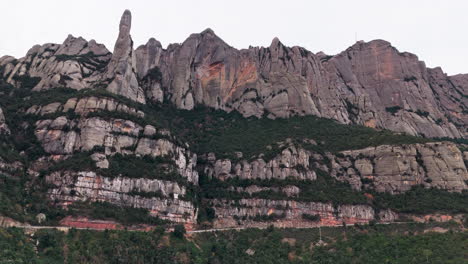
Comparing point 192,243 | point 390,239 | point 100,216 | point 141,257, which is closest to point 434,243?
point 390,239

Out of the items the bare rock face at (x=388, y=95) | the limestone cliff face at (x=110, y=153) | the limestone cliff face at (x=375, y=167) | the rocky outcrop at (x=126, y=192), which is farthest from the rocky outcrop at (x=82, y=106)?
the bare rock face at (x=388, y=95)

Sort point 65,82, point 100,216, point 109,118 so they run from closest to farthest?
1. point 100,216
2. point 109,118
3. point 65,82

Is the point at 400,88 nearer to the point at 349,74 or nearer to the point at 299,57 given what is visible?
the point at 349,74

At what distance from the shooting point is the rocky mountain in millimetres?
115062

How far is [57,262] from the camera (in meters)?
83.8

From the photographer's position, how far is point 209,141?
150 m

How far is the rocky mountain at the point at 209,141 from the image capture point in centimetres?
11506

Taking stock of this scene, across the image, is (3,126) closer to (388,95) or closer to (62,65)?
(62,65)

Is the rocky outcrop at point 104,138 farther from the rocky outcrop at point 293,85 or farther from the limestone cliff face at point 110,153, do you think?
the rocky outcrop at point 293,85

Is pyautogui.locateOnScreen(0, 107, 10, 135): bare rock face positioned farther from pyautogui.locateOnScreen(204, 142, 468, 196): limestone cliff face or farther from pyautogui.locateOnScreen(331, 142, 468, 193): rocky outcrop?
pyautogui.locateOnScreen(331, 142, 468, 193): rocky outcrop

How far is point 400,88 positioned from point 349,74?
18.6 metres

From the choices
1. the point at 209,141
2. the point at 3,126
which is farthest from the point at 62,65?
the point at 209,141

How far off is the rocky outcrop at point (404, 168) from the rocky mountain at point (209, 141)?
279 mm

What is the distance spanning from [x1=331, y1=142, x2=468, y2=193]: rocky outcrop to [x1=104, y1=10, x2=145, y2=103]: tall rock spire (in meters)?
59.5
